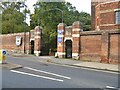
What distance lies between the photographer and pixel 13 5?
60688mm

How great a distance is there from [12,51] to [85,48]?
724 inches

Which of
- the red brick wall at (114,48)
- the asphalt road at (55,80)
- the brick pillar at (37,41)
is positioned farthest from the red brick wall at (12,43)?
the asphalt road at (55,80)

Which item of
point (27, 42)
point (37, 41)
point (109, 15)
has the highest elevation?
point (109, 15)

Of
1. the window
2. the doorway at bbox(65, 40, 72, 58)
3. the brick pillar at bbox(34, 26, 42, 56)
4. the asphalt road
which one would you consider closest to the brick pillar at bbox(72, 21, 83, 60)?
the doorway at bbox(65, 40, 72, 58)

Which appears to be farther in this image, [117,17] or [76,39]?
[117,17]

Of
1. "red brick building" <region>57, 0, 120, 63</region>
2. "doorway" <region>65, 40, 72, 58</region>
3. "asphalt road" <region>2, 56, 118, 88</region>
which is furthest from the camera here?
"doorway" <region>65, 40, 72, 58</region>

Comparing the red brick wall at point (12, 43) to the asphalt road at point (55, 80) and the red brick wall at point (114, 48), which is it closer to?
the red brick wall at point (114, 48)

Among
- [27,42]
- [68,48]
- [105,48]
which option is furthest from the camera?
[27,42]

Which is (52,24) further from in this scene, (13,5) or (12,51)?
(13,5)

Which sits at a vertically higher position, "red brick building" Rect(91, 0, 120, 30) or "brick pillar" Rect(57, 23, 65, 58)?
"red brick building" Rect(91, 0, 120, 30)

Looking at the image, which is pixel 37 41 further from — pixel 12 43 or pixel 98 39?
pixel 98 39

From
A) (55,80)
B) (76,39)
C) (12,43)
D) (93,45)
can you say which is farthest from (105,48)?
(12,43)

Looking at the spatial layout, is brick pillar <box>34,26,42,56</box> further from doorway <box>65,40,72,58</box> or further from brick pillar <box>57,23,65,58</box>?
doorway <box>65,40,72,58</box>

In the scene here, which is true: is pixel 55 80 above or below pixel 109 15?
below
